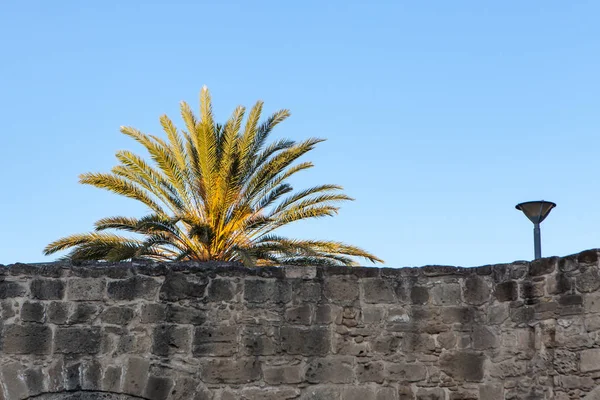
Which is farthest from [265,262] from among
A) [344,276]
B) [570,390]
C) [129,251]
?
[570,390]

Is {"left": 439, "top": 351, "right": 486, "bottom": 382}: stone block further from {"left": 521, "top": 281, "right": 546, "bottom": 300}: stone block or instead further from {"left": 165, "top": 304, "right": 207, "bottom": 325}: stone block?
{"left": 165, "top": 304, "right": 207, "bottom": 325}: stone block

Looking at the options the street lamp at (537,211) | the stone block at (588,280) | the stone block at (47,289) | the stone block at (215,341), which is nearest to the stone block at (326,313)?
the stone block at (215,341)

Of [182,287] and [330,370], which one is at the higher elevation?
[182,287]

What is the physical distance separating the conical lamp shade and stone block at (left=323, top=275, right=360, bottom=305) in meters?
2.24

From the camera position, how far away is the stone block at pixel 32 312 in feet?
23.3

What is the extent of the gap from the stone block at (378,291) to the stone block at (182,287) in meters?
1.20

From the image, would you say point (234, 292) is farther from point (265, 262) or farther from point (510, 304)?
point (265, 262)

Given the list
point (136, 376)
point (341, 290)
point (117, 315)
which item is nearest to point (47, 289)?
point (117, 315)

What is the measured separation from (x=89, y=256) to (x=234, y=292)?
7.45 meters

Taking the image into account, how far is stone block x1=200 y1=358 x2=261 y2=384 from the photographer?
712 centimetres

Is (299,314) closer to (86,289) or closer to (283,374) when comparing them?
(283,374)

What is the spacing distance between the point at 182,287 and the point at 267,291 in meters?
0.63

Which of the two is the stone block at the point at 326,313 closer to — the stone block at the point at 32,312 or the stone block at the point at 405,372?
the stone block at the point at 405,372

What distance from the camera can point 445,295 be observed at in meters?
7.44
